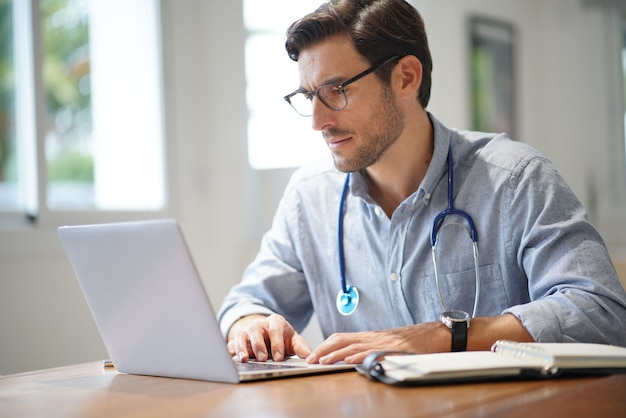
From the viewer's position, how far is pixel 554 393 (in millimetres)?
945

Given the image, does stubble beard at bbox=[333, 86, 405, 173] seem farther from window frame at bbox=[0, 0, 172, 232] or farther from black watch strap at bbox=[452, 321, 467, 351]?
window frame at bbox=[0, 0, 172, 232]

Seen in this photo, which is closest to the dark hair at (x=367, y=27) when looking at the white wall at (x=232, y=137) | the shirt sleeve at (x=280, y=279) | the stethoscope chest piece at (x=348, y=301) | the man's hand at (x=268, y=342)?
the shirt sleeve at (x=280, y=279)

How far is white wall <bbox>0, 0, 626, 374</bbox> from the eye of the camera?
2.43 m

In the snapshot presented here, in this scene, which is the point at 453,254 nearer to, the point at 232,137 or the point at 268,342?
the point at 268,342

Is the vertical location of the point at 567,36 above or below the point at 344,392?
above

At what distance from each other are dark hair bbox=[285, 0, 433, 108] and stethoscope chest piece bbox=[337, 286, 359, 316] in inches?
19.6

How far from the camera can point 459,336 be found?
4.19 ft

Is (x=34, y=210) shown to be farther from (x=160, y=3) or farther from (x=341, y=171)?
(x=341, y=171)

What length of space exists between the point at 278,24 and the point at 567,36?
1.87m

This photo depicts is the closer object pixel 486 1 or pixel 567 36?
pixel 486 1

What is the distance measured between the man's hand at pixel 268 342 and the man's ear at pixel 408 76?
670 millimetres

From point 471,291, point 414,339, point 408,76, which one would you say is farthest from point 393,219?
point 414,339

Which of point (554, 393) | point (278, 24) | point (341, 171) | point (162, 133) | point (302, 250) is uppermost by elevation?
point (278, 24)

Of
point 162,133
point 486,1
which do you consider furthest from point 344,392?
point 486,1
